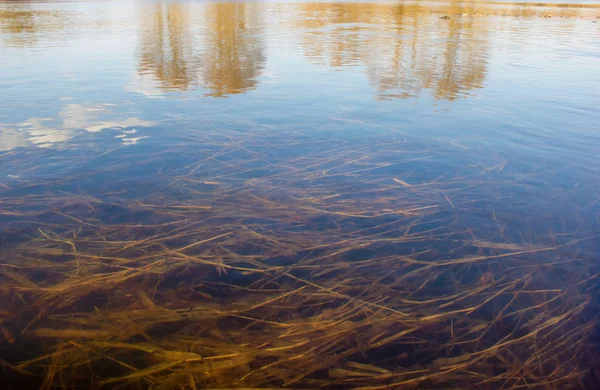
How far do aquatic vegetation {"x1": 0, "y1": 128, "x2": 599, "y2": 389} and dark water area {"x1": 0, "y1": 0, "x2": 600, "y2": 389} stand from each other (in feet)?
0.05

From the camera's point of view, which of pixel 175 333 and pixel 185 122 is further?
pixel 185 122

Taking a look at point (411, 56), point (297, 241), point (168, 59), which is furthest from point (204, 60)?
point (297, 241)

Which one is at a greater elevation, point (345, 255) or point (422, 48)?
point (422, 48)

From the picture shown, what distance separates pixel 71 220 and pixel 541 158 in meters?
5.58

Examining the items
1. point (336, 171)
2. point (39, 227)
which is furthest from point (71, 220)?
point (336, 171)

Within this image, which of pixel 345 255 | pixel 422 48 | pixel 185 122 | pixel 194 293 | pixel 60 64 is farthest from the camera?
pixel 422 48

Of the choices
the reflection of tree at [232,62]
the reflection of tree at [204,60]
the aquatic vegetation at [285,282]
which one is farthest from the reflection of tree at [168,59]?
the aquatic vegetation at [285,282]

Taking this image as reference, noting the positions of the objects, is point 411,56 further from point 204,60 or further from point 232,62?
point 204,60

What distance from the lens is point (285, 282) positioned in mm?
3242

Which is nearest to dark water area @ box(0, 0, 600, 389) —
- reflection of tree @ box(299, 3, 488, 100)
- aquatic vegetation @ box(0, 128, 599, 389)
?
aquatic vegetation @ box(0, 128, 599, 389)

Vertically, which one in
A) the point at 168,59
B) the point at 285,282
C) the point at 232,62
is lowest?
the point at 285,282

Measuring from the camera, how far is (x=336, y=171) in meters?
5.30

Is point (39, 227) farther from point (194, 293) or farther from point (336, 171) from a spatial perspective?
point (336, 171)

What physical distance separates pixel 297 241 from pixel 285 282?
23.2 inches
